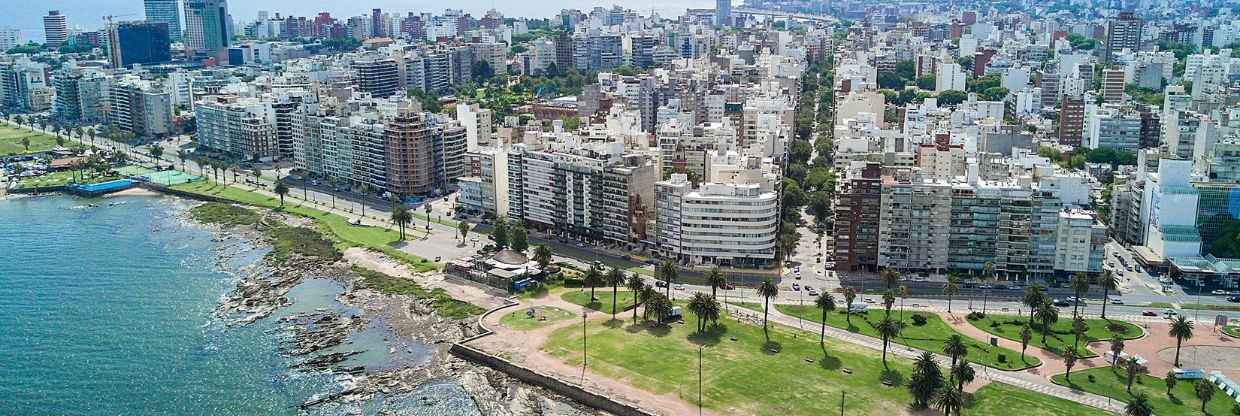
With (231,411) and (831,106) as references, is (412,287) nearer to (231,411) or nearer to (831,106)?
(231,411)

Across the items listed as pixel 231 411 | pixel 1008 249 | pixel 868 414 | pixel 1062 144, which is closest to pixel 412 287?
pixel 231 411

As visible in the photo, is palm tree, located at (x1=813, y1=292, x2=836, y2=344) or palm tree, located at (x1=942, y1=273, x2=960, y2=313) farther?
palm tree, located at (x1=942, y1=273, x2=960, y2=313)

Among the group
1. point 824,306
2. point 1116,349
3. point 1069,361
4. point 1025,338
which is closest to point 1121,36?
point 1116,349

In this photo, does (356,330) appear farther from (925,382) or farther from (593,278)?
(925,382)

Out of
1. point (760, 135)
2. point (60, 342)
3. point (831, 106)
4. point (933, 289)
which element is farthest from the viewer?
point (831, 106)

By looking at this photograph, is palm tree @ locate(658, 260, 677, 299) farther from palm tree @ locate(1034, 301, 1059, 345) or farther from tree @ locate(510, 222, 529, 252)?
palm tree @ locate(1034, 301, 1059, 345)

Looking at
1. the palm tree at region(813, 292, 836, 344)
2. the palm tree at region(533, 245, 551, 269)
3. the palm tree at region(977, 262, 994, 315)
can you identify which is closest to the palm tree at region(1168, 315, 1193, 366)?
the palm tree at region(977, 262, 994, 315)

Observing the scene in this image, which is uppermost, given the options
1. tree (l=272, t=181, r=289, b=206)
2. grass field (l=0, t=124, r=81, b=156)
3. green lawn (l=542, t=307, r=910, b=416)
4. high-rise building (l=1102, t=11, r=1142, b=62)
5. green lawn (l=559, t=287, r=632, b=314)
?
high-rise building (l=1102, t=11, r=1142, b=62)
